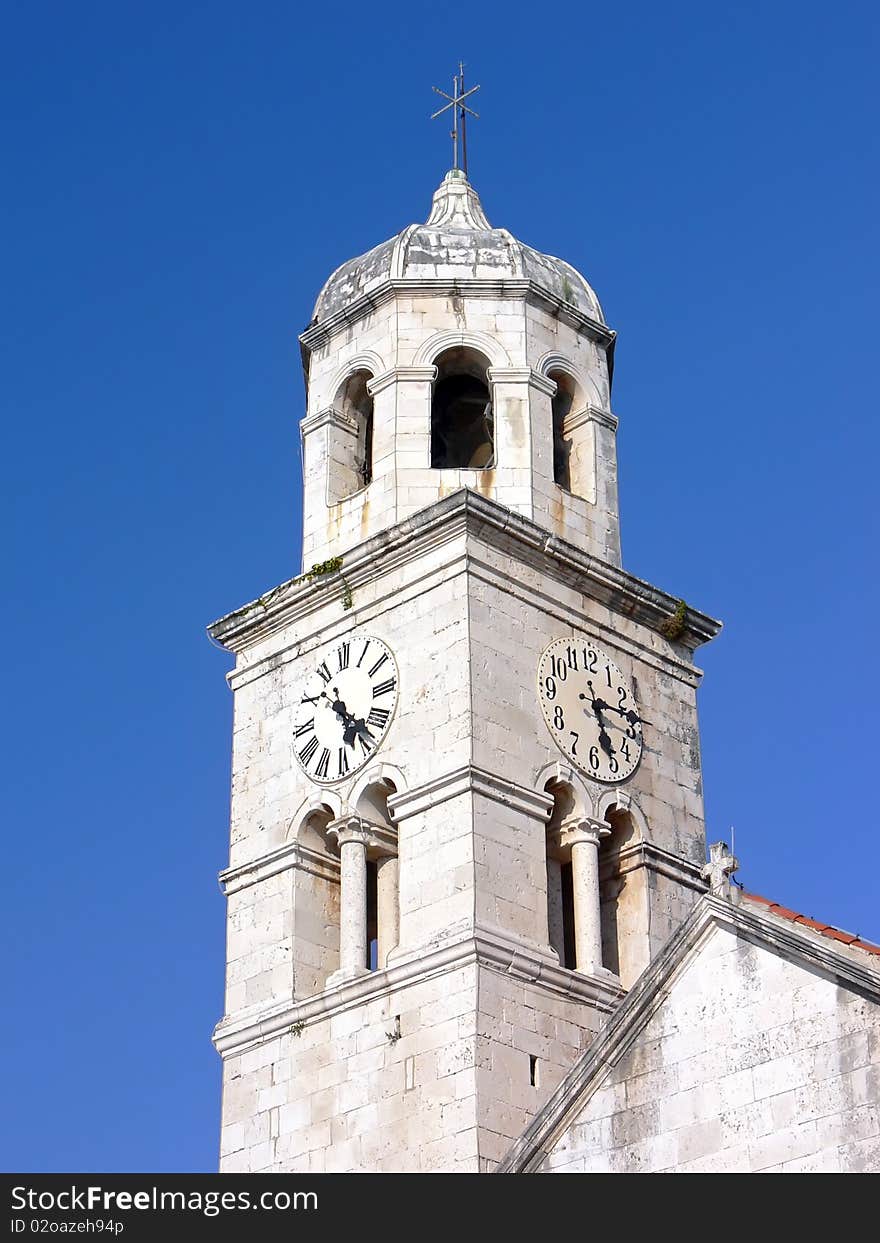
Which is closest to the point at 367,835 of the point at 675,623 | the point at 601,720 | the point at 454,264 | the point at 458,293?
the point at 601,720

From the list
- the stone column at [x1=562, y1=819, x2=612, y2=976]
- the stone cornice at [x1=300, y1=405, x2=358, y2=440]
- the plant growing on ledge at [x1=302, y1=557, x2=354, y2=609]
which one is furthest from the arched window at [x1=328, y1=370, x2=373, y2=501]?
the stone column at [x1=562, y1=819, x2=612, y2=976]

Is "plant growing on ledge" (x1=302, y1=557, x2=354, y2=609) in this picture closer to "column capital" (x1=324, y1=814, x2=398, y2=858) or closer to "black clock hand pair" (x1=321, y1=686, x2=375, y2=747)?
"black clock hand pair" (x1=321, y1=686, x2=375, y2=747)

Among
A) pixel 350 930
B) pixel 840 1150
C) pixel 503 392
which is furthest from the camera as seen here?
pixel 503 392

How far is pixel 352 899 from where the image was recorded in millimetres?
32344

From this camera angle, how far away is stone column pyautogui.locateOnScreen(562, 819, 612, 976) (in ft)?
105

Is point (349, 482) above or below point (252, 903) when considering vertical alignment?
above

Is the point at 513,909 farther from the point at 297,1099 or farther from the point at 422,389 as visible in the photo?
the point at 422,389

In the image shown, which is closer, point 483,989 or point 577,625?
point 483,989

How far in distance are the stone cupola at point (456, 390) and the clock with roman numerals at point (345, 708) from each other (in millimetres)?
1847

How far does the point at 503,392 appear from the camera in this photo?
3509 centimetres

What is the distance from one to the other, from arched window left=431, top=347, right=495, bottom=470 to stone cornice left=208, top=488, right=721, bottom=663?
9.94 feet

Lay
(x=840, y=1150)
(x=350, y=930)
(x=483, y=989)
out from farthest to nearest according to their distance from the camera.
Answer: (x=350, y=930) < (x=483, y=989) < (x=840, y=1150)

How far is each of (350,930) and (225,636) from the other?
5.33 meters

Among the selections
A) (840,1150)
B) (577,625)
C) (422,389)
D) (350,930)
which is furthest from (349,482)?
(840,1150)
